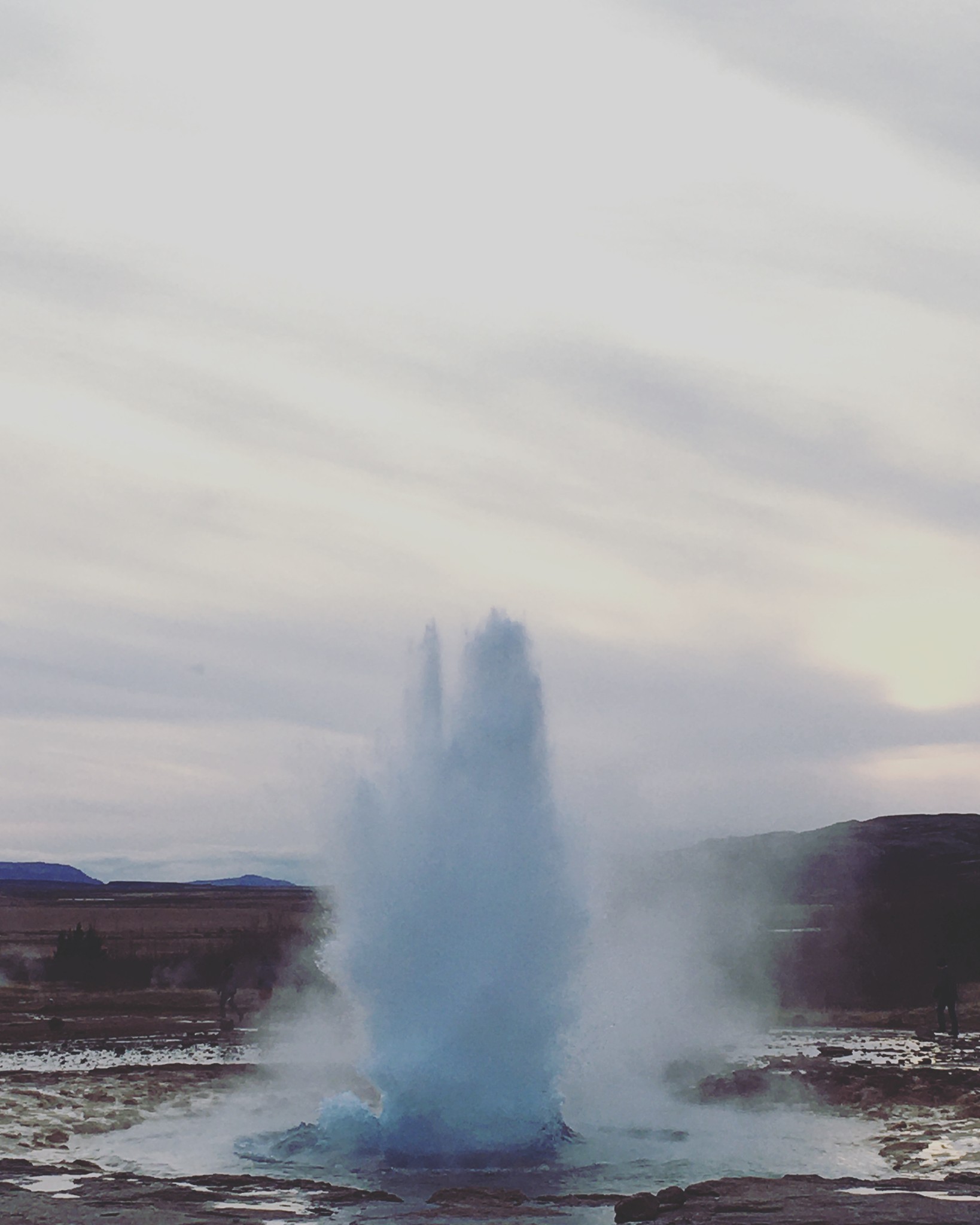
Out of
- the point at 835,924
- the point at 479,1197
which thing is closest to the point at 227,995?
the point at 479,1197

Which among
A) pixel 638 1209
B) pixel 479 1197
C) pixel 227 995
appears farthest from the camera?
pixel 227 995

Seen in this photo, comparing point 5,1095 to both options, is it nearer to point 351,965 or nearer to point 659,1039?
point 351,965

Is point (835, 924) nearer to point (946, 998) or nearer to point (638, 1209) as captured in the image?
point (946, 998)

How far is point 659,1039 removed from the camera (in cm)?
3397

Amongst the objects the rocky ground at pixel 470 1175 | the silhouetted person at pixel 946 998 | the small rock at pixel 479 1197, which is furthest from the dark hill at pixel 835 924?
the small rock at pixel 479 1197

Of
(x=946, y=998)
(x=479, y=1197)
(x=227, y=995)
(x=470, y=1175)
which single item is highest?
(x=227, y=995)

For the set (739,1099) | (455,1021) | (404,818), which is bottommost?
(739,1099)

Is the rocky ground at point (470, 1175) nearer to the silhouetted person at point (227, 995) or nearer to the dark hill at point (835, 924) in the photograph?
the silhouetted person at point (227, 995)

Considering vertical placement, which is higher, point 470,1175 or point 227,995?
point 227,995

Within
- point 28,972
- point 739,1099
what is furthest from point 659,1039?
point 28,972

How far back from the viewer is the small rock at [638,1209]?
1608 centimetres

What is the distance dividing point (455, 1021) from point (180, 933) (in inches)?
2409

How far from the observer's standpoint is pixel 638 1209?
1617cm

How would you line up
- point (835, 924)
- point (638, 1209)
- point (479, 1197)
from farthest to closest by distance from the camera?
point (835, 924)
point (479, 1197)
point (638, 1209)
